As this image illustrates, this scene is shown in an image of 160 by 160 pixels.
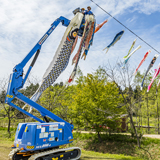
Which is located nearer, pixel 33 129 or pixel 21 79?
pixel 33 129

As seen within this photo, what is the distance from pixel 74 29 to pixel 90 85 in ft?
37.8

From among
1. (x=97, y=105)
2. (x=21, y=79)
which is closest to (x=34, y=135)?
(x=21, y=79)

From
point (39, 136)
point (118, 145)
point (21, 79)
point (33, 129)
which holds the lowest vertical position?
point (118, 145)

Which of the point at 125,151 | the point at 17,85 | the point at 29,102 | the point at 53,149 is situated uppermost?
the point at 17,85

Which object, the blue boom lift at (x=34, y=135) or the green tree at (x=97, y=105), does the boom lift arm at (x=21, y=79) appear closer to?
the blue boom lift at (x=34, y=135)

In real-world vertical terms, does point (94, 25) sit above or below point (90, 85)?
above

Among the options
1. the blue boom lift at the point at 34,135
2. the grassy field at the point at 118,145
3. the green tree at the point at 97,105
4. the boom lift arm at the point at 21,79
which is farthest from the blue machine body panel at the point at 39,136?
the green tree at the point at 97,105

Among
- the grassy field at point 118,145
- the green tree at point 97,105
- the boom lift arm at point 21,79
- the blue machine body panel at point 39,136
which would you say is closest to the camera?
the blue machine body panel at point 39,136

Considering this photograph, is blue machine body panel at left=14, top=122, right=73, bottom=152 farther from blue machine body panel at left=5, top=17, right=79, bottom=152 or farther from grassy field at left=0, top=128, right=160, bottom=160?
grassy field at left=0, top=128, right=160, bottom=160

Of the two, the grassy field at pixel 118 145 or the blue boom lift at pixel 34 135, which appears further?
the grassy field at pixel 118 145

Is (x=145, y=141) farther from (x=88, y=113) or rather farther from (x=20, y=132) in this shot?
(x=20, y=132)

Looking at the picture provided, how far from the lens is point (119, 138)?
19297 millimetres

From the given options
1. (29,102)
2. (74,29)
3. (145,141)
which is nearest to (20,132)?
(29,102)

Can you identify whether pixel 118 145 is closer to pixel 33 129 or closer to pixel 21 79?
pixel 33 129
